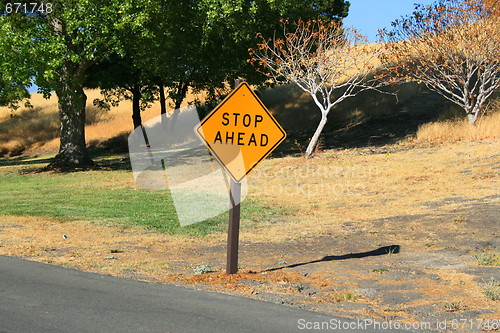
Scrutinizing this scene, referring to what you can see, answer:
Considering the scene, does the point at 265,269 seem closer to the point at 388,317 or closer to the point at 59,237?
the point at 388,317

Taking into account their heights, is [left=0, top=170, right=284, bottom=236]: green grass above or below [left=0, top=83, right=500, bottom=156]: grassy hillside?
below

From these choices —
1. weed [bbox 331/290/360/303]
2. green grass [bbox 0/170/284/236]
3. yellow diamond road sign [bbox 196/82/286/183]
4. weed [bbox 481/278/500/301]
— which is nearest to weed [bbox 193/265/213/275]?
yellow diamond road sign [bbox 196/82/286/183]

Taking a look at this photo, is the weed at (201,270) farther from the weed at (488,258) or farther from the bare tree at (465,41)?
the bare tree at (465,41)

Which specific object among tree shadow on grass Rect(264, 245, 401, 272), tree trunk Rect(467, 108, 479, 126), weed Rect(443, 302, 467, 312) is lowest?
tree shadow on grass Rect(264, 245, 401, 272)

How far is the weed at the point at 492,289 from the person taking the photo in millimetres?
7143

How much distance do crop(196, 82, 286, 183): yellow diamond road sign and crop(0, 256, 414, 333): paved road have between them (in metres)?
1.91

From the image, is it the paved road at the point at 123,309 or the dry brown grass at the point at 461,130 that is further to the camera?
the dry brown grass at the point at 461,130

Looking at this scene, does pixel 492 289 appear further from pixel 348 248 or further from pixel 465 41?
pixel 465 41

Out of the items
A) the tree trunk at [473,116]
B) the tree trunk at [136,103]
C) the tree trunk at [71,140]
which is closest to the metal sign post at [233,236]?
the tree trunk at [473,116]

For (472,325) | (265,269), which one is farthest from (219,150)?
(472,325)

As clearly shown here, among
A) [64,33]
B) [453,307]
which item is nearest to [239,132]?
[453,307]

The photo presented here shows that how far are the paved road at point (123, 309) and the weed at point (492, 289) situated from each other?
2.23 meters

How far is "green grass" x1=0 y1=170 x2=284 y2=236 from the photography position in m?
14.6

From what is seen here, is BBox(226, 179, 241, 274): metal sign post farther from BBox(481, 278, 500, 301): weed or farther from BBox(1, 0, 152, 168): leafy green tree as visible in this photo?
BBox(1, 0, 152, 168): leafy green tree
